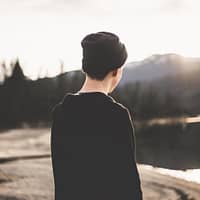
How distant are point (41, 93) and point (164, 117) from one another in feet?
8.60

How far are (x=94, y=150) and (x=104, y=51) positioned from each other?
233mm

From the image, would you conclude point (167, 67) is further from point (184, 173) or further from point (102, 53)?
point (102, 53)

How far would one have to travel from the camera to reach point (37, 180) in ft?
15.6

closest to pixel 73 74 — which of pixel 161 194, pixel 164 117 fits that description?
pixel 164 117

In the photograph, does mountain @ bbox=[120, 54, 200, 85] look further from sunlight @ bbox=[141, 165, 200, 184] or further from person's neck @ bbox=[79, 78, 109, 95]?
person's neck @ bbox=[79, 78, 109, 95]

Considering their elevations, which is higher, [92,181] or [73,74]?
[92,181]

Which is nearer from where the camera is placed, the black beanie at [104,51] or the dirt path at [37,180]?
the black beanie at [104,51]

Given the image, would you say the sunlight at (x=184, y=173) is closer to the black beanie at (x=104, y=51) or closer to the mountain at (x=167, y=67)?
the black beanie at (x=104, y=51)

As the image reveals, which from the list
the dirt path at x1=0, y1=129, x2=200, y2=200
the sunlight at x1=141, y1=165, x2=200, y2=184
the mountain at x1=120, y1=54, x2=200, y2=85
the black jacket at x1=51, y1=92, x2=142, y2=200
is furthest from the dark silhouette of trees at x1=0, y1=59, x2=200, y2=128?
the black jacket at x1=51, y1=92, x2=142, y2=200

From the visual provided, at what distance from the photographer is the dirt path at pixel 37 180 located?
4.19 m

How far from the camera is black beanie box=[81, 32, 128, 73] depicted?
3.74 ft

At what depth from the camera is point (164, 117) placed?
33.5 ft

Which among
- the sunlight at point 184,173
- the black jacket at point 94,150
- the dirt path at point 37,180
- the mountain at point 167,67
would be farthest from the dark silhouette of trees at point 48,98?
the black jacket at point 94,150

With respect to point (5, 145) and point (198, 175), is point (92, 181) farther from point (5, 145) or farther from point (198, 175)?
point (5, 145)
